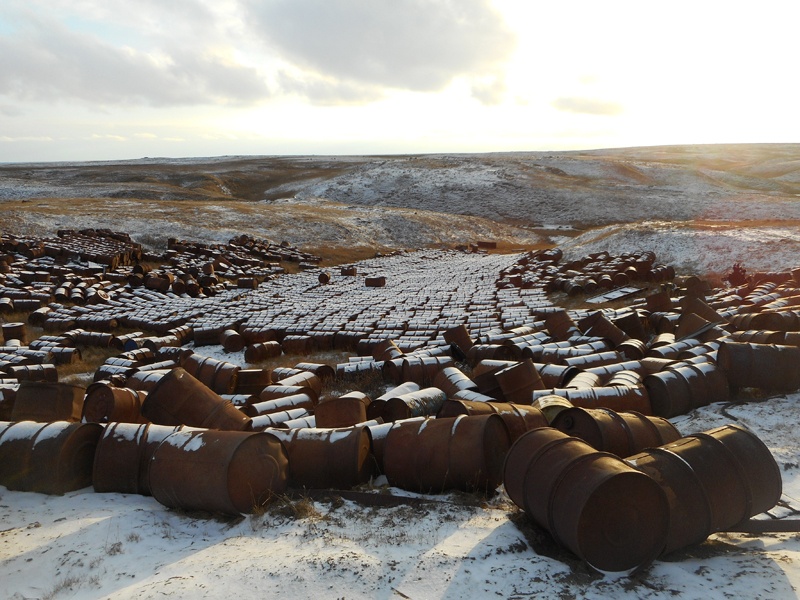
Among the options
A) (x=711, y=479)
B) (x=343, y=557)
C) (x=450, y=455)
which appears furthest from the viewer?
(x=450, y=455)

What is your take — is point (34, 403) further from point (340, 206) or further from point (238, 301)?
point (340, 206)

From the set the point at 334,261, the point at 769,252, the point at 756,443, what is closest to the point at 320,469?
the point at 756,443

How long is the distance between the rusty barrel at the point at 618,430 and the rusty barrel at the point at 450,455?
2.59 ft

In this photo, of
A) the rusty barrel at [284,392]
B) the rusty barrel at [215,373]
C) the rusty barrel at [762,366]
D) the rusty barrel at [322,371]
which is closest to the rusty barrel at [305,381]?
the rusty barrel at [284,392]

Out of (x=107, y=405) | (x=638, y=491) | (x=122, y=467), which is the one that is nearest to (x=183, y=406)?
(x=107, y=405)

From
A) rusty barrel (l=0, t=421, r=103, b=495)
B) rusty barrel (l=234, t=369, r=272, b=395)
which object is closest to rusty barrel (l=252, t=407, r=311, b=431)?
rusty barrel (l=234, t=369, r=272, b=395)

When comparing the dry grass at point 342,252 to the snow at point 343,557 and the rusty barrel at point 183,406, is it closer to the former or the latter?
the rusty barrel at point 183,406

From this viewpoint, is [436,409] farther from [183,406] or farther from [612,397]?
[183,406]

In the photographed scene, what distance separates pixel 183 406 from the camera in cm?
742

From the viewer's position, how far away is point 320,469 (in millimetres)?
5965

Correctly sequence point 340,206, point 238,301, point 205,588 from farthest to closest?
point 340,206
point 238,301
point 205,588

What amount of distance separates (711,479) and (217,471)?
442cm

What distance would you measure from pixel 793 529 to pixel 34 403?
29.4 ft

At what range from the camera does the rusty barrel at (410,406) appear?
304 inches
